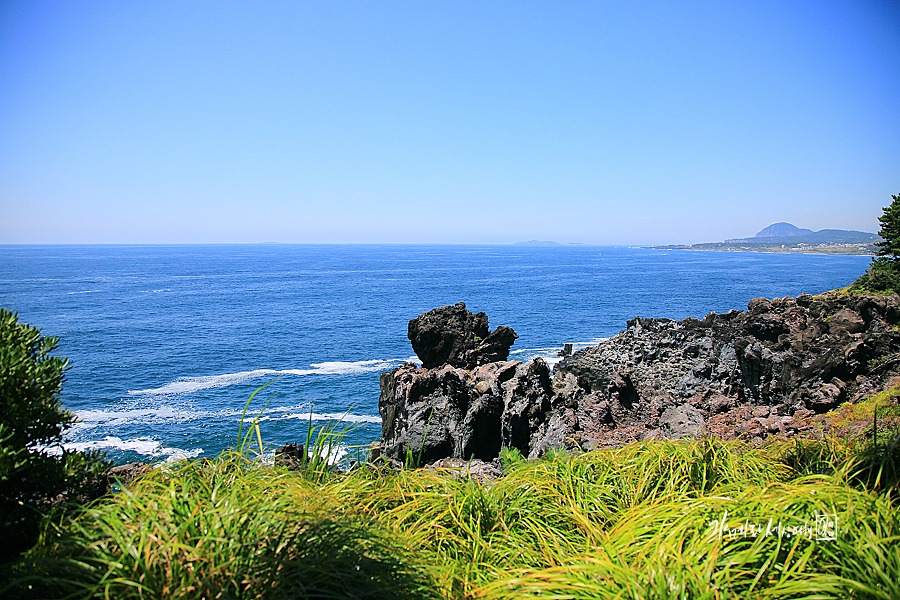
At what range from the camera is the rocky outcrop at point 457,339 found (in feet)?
104

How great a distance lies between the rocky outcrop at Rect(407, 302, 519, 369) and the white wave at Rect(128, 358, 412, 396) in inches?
330

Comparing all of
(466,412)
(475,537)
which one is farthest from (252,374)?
(475,537)

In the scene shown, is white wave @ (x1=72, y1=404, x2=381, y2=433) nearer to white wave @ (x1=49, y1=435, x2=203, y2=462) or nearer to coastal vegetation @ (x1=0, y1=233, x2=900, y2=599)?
white wave @ (x1=49, y1=435, x2=203, y2=462)

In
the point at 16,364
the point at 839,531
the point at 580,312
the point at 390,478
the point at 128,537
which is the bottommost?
the point at 580,312

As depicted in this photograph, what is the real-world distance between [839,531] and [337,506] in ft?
13.7

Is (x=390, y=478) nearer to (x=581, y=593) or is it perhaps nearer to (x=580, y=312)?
(x=581, y=593)

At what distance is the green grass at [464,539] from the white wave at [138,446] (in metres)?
22.4

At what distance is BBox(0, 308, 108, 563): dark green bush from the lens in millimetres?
3314

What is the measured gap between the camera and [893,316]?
25.8 meters

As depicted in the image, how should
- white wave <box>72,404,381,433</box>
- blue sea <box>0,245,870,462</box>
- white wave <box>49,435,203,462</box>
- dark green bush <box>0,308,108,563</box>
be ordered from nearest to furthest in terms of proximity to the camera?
dark green bush <box>0,308,108,563</box>
white wave <box>49,435,203,462</box>
white wave <box>72,404,381,433</box>
blue sea <box>0,245,870,462</box>

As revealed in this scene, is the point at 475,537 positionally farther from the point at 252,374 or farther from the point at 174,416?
the point at 252,374

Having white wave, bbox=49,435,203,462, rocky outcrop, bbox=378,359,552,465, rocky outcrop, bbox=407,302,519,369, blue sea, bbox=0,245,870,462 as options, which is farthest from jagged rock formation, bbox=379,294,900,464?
white wave, bbox=49,435,203,462

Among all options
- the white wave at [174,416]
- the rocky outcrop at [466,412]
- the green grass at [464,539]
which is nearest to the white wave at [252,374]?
the white wave at [174,416]

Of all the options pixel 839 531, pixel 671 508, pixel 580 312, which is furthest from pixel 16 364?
pixel 580 312
